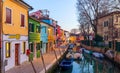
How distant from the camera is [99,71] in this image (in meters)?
31.6

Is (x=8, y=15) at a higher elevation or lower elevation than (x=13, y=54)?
higher

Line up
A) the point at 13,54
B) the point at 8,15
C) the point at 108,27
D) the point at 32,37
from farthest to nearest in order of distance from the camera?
the point at 108,27, the point at 32,37, the point at 13,54, the point at 8,15

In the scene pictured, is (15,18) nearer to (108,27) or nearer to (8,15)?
(8,15)

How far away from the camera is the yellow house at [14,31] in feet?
67.1

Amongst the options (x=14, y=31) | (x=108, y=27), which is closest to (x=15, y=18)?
(x=14, y=31)

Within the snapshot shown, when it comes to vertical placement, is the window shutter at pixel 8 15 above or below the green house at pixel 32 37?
above

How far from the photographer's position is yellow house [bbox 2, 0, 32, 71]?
20453 mm

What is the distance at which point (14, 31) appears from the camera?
22828 mm

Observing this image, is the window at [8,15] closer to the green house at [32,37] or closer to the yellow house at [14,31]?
the yellow house at [14,31]

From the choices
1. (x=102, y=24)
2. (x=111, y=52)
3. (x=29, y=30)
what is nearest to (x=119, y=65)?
(x=111, y=52)

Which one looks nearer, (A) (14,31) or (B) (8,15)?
(B) (8,15)

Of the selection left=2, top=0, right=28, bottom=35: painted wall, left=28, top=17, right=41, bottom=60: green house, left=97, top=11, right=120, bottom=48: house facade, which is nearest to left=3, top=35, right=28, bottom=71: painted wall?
left=2, top=0, right=28, bottom=35: painted wall

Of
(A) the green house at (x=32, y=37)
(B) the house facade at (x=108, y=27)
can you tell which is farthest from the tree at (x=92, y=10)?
(A) the green house at (x=32, y=37)

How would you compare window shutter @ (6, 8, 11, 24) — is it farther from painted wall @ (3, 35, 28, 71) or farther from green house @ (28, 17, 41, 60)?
green house @ (28, 17, 41, 60)
